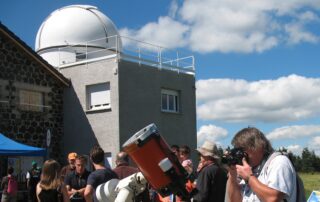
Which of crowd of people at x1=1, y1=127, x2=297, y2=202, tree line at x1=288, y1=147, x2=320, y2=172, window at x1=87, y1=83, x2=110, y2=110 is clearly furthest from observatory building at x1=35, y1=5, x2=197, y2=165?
tree line at x1=288, y1=147, x2=320, y2=172

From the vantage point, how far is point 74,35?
23.8 metres

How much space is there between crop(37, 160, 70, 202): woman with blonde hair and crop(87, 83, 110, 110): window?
13.2m

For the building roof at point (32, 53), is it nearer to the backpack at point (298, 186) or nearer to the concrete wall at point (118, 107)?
the concrete wall at point (118, 107)

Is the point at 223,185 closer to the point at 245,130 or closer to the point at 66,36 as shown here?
the point at 245,130

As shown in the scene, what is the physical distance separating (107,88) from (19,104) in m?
3.79

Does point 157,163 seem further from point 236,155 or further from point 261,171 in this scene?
point 261,171

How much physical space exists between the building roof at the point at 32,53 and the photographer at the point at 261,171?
1697 centimetres

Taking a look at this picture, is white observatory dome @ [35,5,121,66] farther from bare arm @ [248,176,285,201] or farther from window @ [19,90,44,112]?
bare arm @ [248,176,285,201]

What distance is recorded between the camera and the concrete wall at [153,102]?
67.3ft

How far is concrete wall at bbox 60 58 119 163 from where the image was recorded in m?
20.3

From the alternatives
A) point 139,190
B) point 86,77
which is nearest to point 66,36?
point 86,77

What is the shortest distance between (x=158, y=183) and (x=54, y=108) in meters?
18.4

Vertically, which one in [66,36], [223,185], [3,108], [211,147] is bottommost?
[223,185]

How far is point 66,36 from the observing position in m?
23.8
